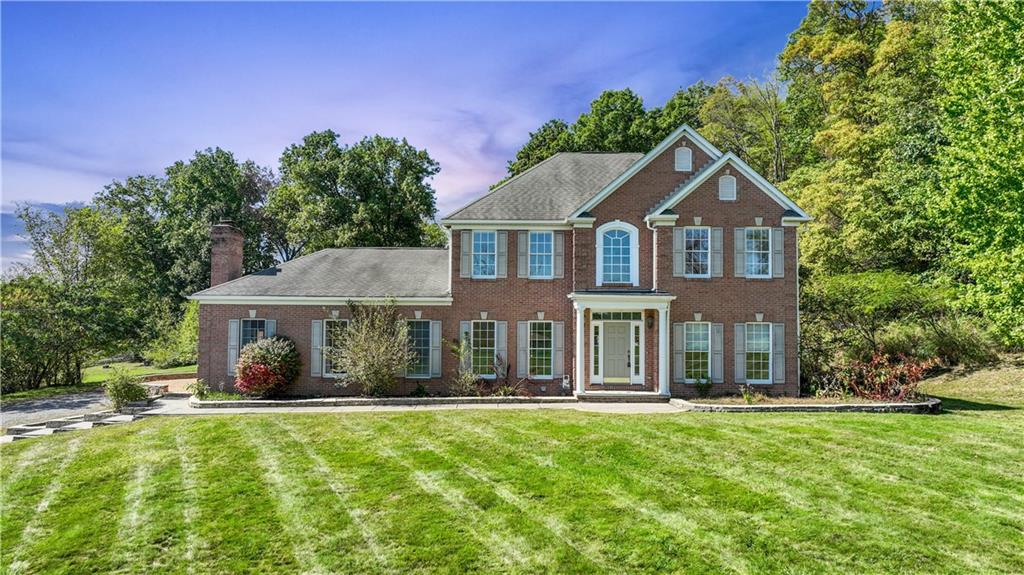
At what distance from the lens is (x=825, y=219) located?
90.7 feet

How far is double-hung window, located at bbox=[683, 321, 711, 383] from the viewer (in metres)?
18.2

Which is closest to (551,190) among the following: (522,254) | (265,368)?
(522,254)

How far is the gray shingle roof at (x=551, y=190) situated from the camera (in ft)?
63.6

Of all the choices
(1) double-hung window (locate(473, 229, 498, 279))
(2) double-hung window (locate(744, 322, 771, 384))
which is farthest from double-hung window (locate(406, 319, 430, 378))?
(2) double-hung window (locate(744, 322, 771, 384))

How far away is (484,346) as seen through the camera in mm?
19062

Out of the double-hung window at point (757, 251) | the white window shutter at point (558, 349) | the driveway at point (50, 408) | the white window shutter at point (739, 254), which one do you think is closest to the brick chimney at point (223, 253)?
the driveway at point (50, 408)

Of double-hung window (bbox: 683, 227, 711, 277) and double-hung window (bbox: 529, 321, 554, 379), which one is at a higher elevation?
double-hung window (bbox: 683, 227, 711, 277)

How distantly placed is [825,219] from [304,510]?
27619 millimetres

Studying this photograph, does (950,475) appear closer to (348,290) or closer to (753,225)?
(753,225)

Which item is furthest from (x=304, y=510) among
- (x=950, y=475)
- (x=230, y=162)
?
(x=230, y=162)

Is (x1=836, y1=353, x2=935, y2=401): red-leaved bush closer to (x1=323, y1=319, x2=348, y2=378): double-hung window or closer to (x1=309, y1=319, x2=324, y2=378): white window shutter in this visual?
(x1=323, y1=319, x2=348, y2=378): double-hung window

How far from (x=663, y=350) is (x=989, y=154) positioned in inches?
441

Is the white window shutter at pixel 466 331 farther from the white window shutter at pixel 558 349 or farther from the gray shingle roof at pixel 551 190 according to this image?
the gray shingle roof at pixel 551 190

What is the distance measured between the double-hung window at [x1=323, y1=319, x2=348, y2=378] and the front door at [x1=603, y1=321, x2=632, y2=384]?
871cm
